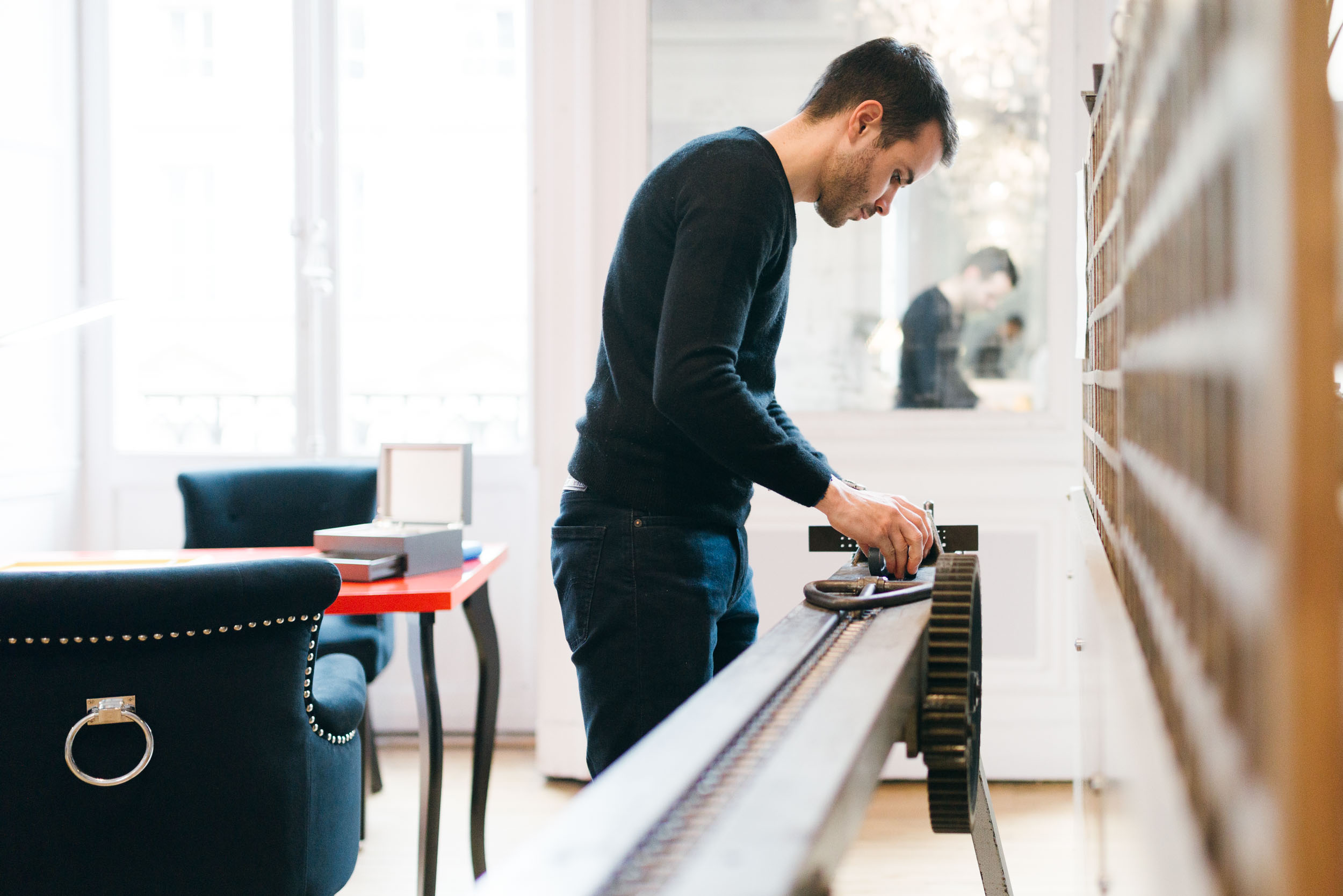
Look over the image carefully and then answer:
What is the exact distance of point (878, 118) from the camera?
4.58 feet

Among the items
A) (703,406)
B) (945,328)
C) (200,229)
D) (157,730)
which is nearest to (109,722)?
(157,730)

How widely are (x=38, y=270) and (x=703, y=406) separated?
2.82 meters

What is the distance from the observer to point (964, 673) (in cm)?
91

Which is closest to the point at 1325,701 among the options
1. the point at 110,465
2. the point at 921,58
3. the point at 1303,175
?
the point at 1303,175

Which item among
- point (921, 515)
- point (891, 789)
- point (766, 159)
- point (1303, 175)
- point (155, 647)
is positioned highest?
point (766, 159)

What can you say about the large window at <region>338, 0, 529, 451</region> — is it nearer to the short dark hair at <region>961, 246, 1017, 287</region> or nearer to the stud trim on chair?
the short dark hair at <region>961, 246, 1017, 287</region>

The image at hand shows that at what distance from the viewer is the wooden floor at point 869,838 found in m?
2.21

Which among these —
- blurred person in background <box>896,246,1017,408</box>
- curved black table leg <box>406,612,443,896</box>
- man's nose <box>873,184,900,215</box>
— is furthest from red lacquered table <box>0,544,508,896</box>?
blurred person in background <box>896,246,1017,408</box>

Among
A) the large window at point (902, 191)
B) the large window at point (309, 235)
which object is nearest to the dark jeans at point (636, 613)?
the large window at point (902, 191)

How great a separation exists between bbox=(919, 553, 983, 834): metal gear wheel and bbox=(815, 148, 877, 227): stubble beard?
0.69 meters

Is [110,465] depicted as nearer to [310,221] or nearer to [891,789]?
[310,221]

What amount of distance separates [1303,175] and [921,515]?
102 cm

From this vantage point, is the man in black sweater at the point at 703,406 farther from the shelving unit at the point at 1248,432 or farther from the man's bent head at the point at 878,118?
the shelving unit at the point at 1248,432

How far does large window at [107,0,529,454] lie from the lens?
130 inches
